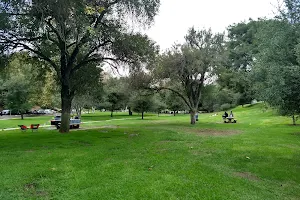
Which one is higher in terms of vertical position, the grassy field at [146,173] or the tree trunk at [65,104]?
the tree trunk at [65,104]

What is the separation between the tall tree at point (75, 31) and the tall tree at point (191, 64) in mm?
9242

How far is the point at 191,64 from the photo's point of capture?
28.1 m

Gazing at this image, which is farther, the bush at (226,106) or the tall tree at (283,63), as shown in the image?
the bush at (226,106)

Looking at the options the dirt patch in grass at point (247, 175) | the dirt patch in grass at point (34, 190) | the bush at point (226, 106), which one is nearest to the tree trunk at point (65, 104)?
the dirt patch in grass at point (34, 190)

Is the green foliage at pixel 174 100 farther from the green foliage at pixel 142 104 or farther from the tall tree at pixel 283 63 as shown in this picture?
the tall tree at pixel 283 63

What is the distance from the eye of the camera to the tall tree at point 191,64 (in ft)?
91.5

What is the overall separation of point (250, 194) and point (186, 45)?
2347cm

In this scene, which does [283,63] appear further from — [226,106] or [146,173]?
[226,106]

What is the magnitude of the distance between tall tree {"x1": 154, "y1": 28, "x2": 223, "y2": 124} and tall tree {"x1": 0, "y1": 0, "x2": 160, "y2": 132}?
9.24 meters

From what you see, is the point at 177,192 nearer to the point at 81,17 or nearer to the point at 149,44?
the point at 81,17

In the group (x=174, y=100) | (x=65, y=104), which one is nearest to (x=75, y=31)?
(x=65, y=104)

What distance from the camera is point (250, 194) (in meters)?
7.00

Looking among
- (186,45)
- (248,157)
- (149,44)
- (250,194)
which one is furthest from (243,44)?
(250,194)

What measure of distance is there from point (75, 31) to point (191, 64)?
16953mm
